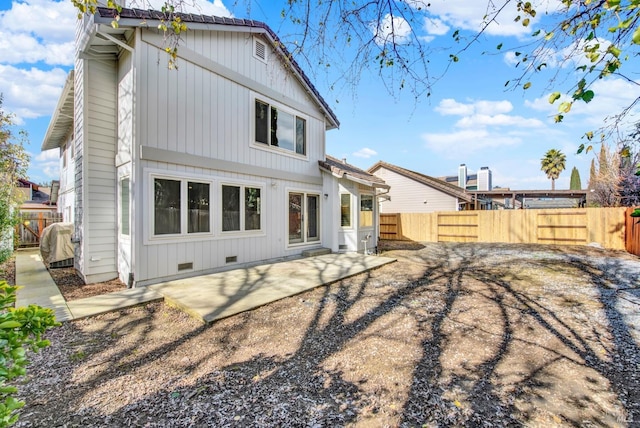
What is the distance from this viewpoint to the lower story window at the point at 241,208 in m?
7.48

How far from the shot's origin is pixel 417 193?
19.8 meters

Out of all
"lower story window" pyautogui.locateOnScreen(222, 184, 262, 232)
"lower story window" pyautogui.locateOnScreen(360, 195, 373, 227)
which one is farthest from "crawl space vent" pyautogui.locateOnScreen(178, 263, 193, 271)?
"lower story window" pyautogui.locateOnScreen(360, 195, 373, 227)

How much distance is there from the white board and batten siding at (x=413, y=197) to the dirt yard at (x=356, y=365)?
1319 centimetres

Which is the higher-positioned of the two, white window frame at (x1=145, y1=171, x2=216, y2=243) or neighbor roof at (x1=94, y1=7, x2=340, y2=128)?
neighbor roof at (x1=94, y1=7, x2=340, y2=128)

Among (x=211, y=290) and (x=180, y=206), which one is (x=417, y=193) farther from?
(x=211, y=290)

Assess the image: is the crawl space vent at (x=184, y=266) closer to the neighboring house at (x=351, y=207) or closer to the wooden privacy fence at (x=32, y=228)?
the neighboring house at (x=351, y=207)

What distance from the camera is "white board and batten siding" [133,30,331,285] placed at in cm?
605

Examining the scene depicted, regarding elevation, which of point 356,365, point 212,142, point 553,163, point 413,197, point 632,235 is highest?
point 553,163

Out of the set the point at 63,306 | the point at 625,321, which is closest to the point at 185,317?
the point at 63,306

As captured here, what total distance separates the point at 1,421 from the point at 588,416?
12.6 feet

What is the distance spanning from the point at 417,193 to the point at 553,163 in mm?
23029

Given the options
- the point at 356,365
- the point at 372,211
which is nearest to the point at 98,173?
the point at 356,365

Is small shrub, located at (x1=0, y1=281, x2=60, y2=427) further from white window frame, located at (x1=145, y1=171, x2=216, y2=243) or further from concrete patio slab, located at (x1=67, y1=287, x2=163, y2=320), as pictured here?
white window frame, located at (x1=145, y1=171, x2=216, y2=243)

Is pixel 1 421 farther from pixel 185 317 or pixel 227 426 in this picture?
pixel 185 317
